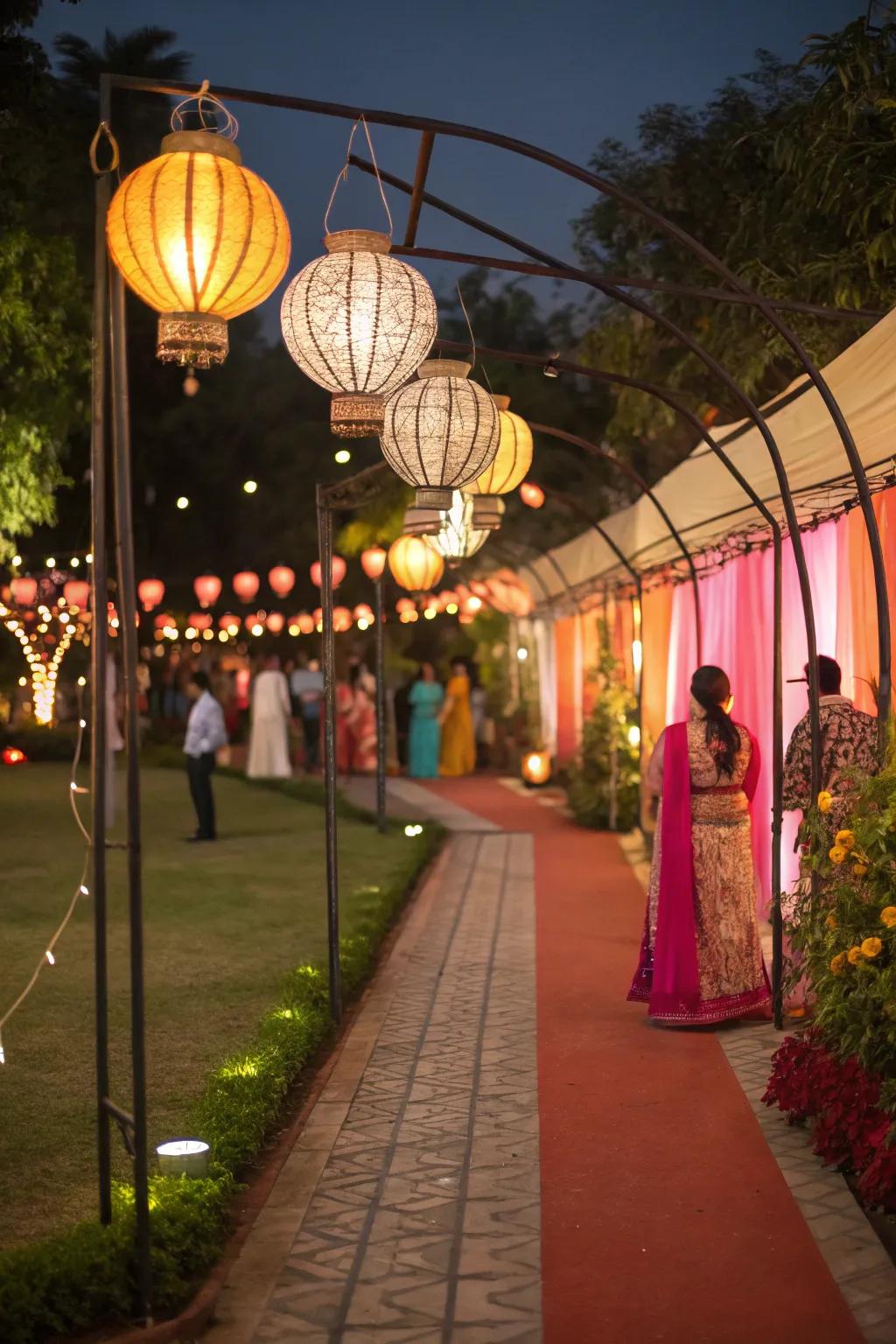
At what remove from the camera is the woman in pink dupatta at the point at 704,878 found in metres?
7.46

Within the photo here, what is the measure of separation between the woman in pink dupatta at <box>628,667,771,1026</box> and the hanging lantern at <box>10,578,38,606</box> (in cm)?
1815

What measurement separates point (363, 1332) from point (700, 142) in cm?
1243

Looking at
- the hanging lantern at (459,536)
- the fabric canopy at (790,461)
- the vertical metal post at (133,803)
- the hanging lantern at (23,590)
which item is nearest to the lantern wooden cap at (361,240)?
the vertical metal post at (133,803)

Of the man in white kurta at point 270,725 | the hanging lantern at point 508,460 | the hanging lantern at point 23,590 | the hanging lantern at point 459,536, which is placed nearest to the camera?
the hanging lantern at point 508,460

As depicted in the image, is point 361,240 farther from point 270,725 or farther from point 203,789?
point 270,725

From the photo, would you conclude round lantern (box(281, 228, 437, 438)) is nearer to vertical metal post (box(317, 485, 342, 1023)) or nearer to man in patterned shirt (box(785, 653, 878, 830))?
vertical metal post (box(317, 485, 342, 1023))

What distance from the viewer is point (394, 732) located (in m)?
27.0

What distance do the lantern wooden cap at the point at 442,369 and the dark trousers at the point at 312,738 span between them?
755 inches

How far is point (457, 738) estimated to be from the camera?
26.8 meters

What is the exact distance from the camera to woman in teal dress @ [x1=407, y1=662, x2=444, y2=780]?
25.2m

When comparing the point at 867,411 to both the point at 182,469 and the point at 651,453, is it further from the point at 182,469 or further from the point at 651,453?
the point at 182,469

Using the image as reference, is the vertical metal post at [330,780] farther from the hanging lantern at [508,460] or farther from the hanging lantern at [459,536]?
the hanging lantern at [459,536]

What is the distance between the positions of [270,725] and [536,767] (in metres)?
4.24

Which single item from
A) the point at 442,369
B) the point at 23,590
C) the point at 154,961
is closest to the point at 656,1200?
the point at 442,369
